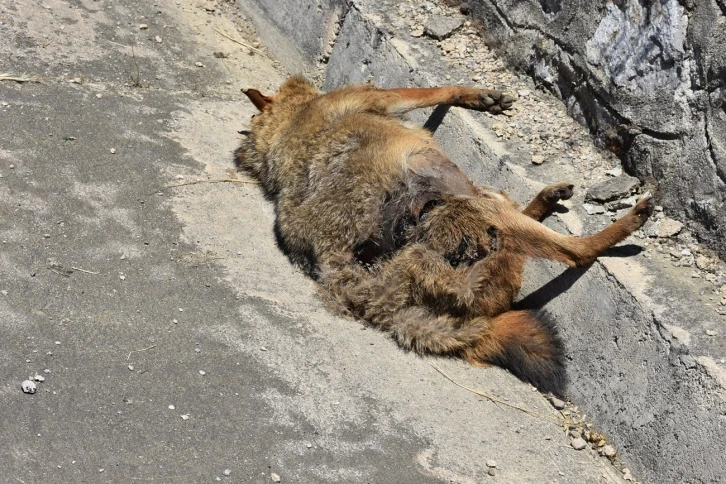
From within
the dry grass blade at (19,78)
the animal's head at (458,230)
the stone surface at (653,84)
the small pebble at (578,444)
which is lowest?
the dry grass blade at (19,78)

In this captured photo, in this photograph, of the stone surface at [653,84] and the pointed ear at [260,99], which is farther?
the pointed ear at [260,99]

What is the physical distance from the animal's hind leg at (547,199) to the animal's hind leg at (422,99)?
38.4 inches

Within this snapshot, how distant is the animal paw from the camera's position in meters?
5.91

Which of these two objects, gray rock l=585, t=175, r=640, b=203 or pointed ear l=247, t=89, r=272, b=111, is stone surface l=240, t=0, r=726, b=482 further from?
pointed ear l=247, t=89, r=272, b=111

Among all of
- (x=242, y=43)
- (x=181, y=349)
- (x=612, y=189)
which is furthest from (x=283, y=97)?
(x=612, y=189)

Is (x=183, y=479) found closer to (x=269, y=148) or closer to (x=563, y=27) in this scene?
(x=269, y=148)

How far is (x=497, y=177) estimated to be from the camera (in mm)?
5652

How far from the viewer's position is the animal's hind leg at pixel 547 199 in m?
5.17

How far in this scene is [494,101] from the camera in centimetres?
591

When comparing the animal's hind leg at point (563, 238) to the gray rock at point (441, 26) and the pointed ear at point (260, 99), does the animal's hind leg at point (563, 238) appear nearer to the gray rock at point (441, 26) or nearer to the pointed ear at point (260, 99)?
the gray rock at point (441, 26)

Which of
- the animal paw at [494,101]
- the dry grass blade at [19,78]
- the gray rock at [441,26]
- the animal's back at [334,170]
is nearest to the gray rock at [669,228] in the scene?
the animal paw at [494,101]

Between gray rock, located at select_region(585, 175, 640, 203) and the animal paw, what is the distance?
991mm

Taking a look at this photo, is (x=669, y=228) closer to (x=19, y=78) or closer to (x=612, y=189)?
(x=612, y=189)

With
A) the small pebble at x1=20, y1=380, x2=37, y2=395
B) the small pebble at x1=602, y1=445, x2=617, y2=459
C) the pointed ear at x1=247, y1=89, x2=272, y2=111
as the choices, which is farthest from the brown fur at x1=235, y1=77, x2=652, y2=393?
the small pebble at x1=20, y1=380, x2=37, y2=395
